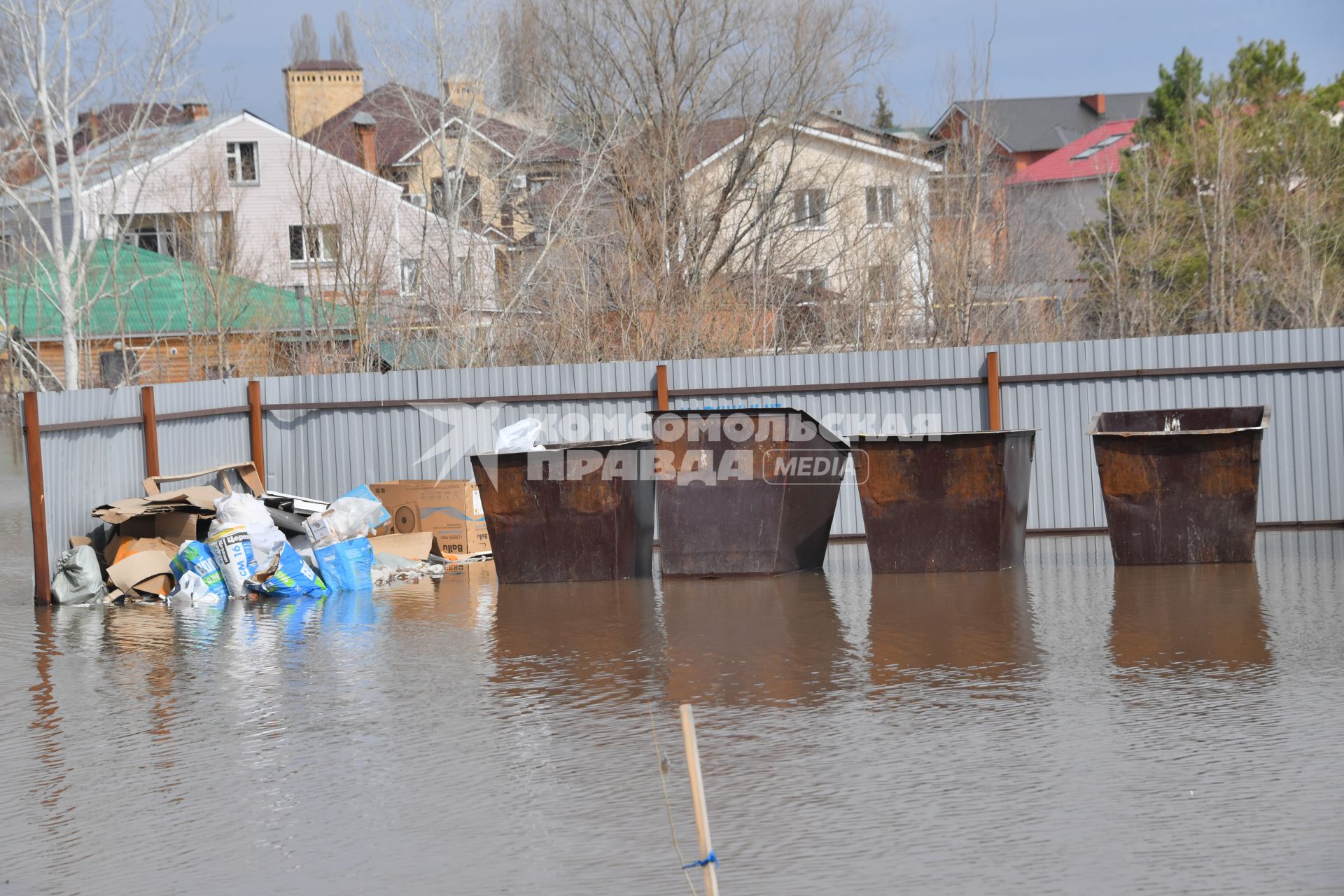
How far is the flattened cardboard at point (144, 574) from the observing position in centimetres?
1017

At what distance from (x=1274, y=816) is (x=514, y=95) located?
2137cm

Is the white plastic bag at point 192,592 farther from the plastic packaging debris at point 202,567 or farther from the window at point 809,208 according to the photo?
the window at point 809,208

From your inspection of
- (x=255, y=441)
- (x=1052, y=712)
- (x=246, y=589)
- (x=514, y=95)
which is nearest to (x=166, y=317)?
(x=514, y=95)

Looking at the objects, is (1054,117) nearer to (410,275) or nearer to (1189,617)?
(410,275)

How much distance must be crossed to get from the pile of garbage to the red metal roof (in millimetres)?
39236

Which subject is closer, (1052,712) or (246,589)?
(1052,712)

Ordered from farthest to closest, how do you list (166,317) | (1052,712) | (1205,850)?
(166,317)
(1052,712)
(1205,850)

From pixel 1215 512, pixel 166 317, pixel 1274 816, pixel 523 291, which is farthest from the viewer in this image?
pixel 166 317

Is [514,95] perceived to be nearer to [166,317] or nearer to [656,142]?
[656,142]

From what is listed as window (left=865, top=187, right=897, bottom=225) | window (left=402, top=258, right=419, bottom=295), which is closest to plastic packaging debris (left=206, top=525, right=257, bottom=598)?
window (left=402, top=258, right=419, bottom=295)

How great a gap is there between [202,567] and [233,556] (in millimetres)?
254

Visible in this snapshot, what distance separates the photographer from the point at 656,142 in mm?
20562

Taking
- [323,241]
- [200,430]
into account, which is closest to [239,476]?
[200,430]

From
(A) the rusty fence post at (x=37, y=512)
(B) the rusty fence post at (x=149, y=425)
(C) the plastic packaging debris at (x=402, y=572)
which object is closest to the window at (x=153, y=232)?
(B) the rusty fence post at (x=149, y=425)
